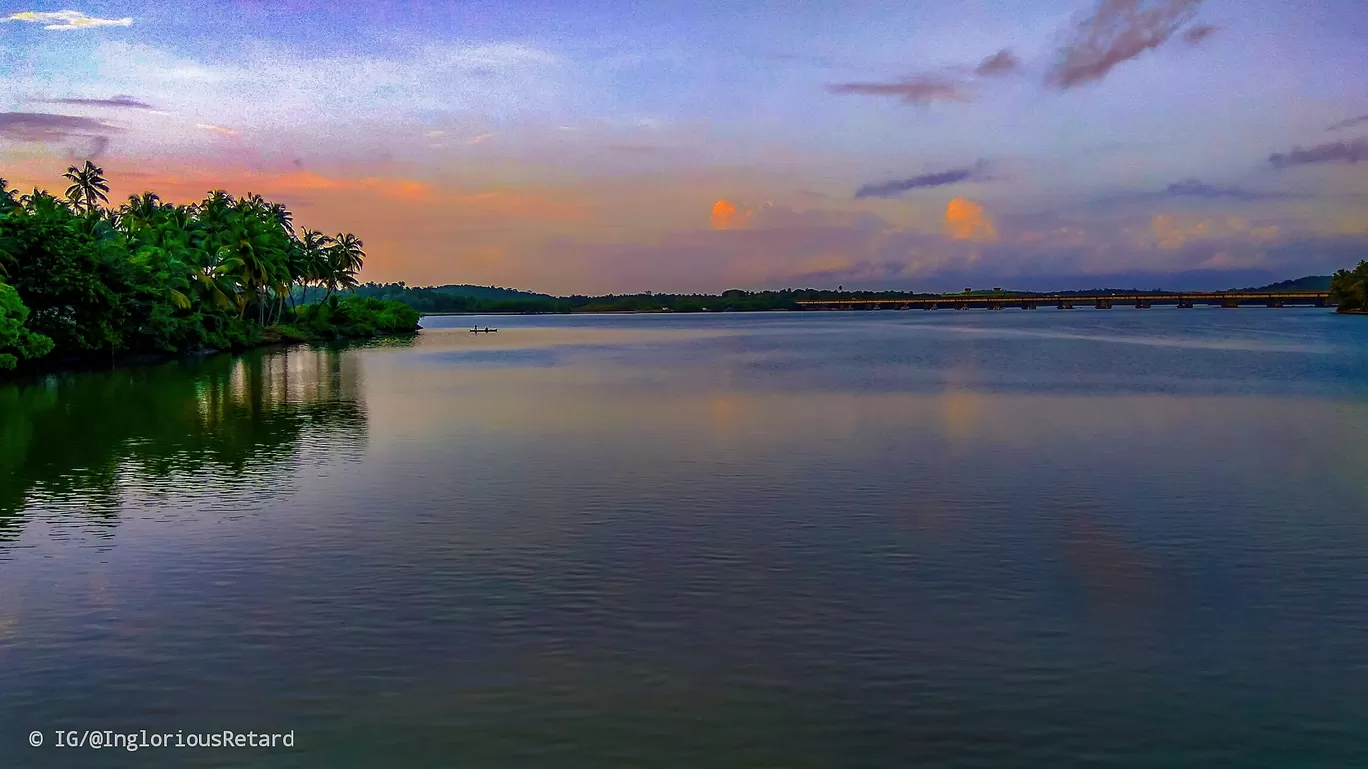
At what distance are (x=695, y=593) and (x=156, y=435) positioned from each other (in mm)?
26113

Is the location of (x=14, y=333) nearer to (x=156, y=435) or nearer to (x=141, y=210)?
(x=156, y=435)

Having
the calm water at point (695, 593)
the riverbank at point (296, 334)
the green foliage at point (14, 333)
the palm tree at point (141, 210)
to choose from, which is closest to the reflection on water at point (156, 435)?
the calm water at point (695, 593)

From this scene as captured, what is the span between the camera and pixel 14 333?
51.3m

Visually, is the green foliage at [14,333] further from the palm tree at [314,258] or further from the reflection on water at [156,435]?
the palm tree at [314,258]

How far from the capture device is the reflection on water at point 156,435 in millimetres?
25300

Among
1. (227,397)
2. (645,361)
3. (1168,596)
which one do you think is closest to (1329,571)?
(1168,596)

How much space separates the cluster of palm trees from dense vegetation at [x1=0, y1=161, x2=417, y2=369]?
0.43ft

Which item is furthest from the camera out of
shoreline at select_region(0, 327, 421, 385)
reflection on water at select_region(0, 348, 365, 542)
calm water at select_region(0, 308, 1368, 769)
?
shoreline at select_region(0, 327, 421, 385)

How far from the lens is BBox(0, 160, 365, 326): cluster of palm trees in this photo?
75.5 m

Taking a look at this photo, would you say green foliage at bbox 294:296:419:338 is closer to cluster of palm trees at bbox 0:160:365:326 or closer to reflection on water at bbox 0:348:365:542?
cluster of palm trees at bbox 0:160:365:326

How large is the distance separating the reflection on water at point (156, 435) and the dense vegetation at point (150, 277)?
371 centimetres

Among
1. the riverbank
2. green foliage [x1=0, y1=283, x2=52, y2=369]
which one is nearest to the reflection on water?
green foliage [x1=0, y1=283, x2=52, y2=369]

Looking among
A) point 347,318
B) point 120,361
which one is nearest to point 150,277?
point 120,361

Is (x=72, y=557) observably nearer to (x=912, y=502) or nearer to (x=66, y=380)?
(x=912, y=502)
